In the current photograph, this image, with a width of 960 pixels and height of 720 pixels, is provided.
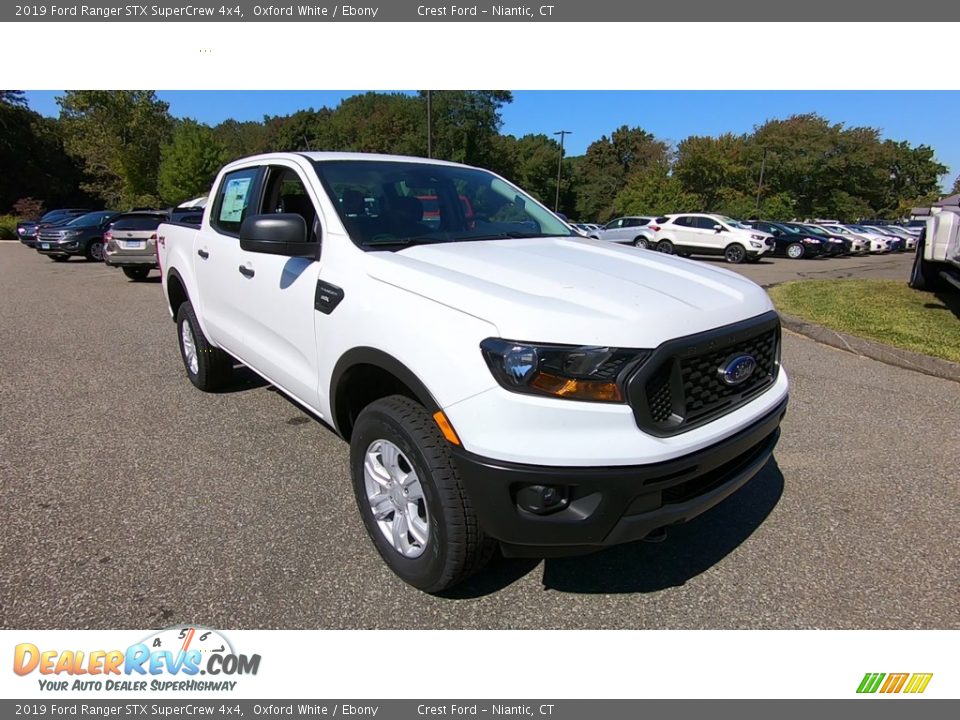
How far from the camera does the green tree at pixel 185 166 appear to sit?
46.7 metres

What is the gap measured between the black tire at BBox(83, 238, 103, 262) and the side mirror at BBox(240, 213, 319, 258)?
19.5 metres

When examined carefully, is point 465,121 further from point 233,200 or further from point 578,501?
point 578,501

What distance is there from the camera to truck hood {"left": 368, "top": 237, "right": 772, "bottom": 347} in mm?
1851

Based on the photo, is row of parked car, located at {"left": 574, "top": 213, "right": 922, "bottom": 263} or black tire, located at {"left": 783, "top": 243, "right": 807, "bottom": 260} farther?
black tire, located at {"left": 783, "top": 243, "right": 807, "bottom": 260}

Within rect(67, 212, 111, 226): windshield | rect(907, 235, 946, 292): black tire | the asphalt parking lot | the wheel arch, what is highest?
the wheel arch

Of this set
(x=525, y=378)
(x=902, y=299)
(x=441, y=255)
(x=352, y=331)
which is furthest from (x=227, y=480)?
(x=902, y=299)

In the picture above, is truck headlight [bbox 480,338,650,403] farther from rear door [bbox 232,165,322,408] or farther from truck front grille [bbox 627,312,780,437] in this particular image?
rear door [bbox 232,165,322,408]

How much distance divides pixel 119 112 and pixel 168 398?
2008 inches

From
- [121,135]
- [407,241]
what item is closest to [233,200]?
[407,241]

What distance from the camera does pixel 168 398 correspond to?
4.64 meters

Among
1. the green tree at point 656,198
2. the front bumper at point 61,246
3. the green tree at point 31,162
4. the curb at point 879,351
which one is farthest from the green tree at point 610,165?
the curb at point 879,351

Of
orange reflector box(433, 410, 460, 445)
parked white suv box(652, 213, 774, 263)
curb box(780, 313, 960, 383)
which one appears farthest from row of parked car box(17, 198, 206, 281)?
parked white suv box(652, 213, 774, 263)

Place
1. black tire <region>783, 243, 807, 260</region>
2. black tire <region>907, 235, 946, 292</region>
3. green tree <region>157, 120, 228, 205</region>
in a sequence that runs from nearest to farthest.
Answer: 1. black tire <region>907, 235, 946, 292</region>
2. black tire <region>783, 243, 807, 260</region>
3. green tree <region>157, 120, 228, 205</region>

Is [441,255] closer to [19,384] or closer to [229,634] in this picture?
[229,634]
